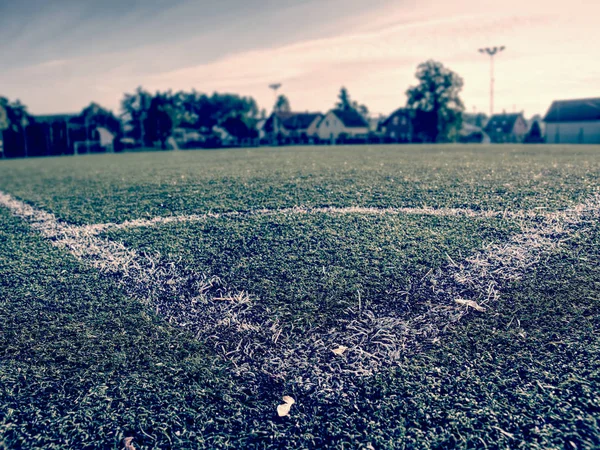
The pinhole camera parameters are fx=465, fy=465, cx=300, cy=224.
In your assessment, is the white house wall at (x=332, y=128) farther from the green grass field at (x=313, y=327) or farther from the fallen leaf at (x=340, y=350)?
the fallen leaf at (x=340, y=350)

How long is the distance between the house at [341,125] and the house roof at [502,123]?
72.5 ft

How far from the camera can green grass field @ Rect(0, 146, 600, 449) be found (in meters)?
1.75

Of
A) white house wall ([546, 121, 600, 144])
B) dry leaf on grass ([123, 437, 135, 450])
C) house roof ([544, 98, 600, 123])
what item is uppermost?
house roof ([544, 98, 600, 123])

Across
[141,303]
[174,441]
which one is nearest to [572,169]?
[141,303]

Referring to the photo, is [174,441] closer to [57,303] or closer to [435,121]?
[57,303]

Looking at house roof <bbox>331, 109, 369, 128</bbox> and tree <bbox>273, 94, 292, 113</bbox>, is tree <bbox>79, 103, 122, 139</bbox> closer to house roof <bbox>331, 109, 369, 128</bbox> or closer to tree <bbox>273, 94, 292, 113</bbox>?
house roof <bbox>331, 109, 369, 128</bbox>

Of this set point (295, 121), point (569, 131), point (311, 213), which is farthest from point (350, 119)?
point (311, 213)

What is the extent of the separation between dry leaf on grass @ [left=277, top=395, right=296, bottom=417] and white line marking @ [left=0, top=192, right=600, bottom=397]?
87mm

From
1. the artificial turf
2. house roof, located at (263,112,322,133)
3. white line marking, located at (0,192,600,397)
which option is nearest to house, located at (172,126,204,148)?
house roof, located at (263,112,322,133)

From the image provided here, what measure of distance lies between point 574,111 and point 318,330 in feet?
170

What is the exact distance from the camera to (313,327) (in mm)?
2477

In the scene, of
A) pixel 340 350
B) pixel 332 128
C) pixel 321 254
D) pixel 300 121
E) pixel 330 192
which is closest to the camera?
pixel 340 350

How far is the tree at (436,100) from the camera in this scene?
50.5 meters

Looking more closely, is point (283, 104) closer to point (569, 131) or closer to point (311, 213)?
point (569, 131)
